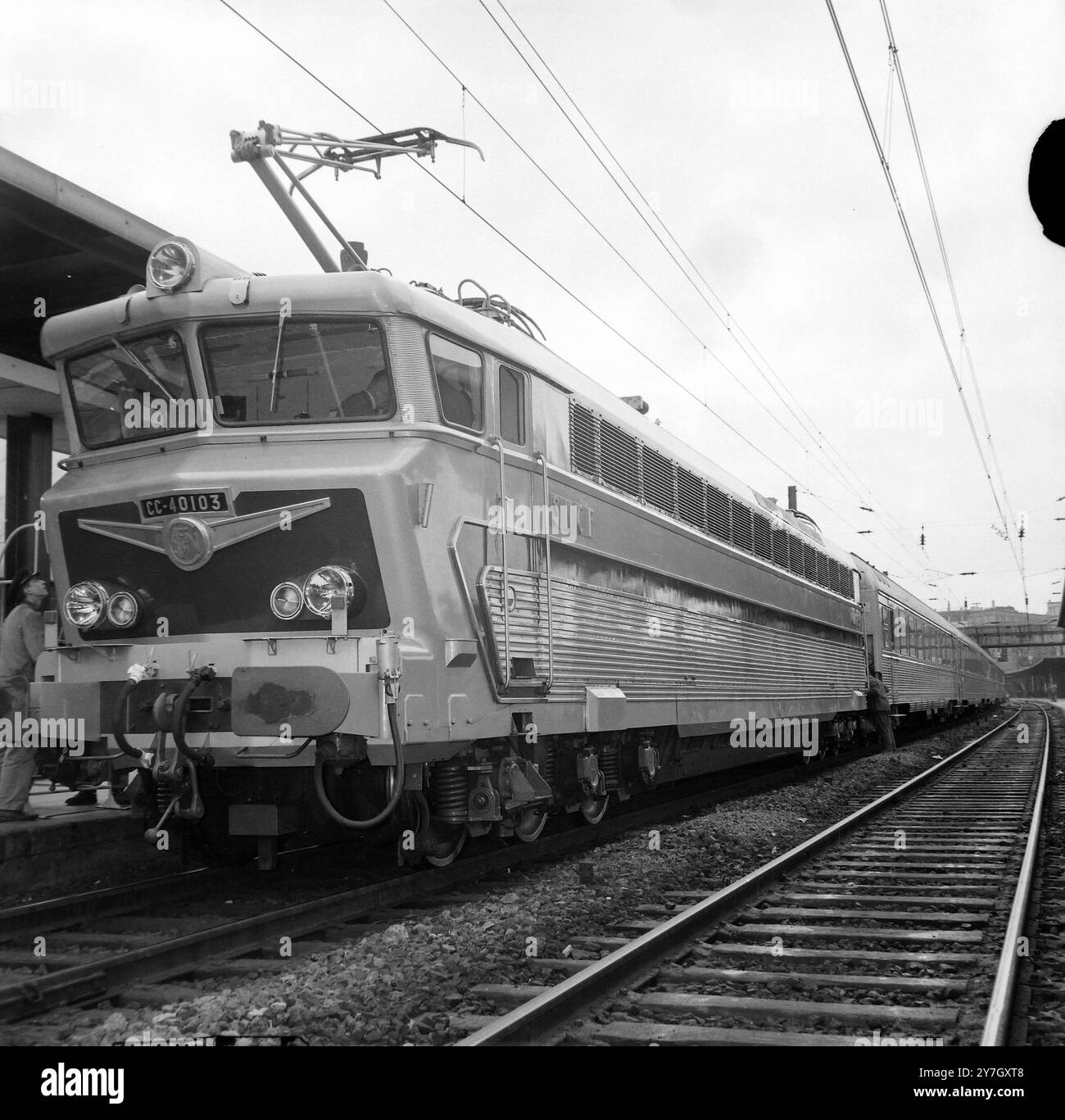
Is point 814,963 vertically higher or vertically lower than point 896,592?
lower

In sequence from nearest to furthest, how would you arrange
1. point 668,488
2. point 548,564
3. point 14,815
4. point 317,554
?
1. point 317,554
2. point 548,564
3. point 14,815
4. point 668,488

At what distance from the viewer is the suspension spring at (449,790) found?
7055 mm

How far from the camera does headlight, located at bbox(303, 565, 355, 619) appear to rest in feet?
20.8

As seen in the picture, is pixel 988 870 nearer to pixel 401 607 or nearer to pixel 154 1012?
pixel 401 607

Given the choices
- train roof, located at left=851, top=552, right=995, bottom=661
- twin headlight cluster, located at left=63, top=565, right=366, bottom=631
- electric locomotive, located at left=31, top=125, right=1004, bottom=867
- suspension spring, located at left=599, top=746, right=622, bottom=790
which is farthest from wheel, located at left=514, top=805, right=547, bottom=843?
train roof, located at left=851, top=552, right=995, bottom=661

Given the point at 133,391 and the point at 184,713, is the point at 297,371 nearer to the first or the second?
the point at 133,391

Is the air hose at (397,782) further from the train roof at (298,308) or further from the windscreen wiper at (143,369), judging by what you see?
the windscreen wiper at (143,369)

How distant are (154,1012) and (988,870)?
19.8ft

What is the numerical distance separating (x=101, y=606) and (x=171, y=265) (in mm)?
2121

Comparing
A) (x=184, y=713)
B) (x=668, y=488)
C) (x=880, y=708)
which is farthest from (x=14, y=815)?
(x=880, y=708)

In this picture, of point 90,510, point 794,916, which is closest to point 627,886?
point 794,916

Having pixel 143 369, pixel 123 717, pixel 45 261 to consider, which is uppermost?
pixel 45 261

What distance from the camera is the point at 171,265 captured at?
697cm

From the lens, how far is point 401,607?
6410 mm
